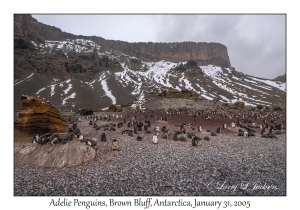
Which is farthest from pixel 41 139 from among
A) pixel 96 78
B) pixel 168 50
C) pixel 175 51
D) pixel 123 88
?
pixel 175 51

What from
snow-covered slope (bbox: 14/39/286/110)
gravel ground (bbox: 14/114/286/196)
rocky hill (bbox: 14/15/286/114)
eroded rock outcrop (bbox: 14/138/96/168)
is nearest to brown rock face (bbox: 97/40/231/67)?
rocky hill (bbox: 14/15/286/114)

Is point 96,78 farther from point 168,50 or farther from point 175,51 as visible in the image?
point 175,51

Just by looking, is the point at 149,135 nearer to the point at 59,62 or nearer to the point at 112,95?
the point at 112,95

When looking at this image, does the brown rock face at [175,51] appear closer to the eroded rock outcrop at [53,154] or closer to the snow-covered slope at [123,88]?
the snow-covered slope at [123,88]

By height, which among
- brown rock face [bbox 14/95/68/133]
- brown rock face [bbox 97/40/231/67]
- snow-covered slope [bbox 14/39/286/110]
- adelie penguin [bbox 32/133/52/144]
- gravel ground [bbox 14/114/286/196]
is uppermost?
brown rock face [bbox 97/40/231/67]

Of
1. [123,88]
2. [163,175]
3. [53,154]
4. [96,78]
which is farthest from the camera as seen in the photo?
[96,78]

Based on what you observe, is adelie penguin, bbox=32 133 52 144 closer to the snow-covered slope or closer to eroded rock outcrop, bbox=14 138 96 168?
eroded rock outcrop, bbox=14 138 96 168
